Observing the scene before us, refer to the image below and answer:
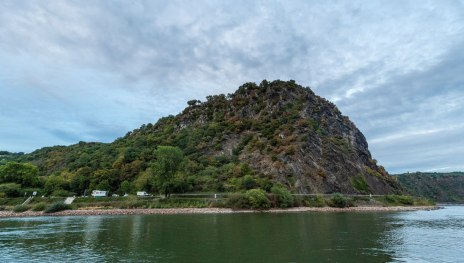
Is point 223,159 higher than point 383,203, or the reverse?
point 223,159

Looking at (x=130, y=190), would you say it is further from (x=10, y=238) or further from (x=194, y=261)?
(x=194, y=261)

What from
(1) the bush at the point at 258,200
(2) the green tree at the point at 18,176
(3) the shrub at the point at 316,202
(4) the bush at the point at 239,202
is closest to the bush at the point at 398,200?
(3) the shrub at the point at 316,202

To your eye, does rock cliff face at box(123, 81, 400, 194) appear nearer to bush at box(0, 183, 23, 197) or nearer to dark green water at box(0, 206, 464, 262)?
bush at box(0, 183, 23, 197)

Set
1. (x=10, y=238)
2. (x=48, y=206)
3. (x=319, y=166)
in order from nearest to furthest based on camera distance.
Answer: (x=10, y=238), (x=48, y=206), (x=319, y=166)

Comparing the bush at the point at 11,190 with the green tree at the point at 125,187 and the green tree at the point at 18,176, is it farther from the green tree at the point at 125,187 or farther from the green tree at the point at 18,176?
the green tree at the point at 125,187

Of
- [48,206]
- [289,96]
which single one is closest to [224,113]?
[289,96]

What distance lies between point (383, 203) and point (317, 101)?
71.2 m

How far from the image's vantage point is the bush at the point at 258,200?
80500mm

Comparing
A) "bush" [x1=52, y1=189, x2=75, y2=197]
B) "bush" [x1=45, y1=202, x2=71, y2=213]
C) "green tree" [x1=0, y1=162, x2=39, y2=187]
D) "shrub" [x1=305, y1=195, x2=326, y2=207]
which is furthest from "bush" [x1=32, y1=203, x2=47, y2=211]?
"shrub" [x1=305, y1=195, x2=326, y2=207]

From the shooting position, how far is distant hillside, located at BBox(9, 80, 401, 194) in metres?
103

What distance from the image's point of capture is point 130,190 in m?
102

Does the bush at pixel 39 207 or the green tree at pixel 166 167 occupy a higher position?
the green tree at pixel 166 167

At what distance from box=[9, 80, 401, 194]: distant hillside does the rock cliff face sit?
0.36 m

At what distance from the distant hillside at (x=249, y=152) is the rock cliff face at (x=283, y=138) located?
14.3 inches
